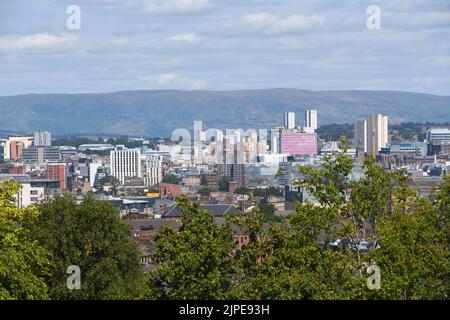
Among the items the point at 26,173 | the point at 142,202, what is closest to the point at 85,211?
the point at 142,202

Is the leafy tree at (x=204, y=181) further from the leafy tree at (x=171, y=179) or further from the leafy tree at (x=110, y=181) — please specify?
the leafy tree at (x=110, y=181)

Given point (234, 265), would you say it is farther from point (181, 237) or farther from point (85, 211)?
point (85, 211)

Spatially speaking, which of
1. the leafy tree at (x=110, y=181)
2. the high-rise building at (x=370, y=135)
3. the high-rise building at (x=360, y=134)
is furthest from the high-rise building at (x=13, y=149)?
the high-rise building at (x=370, y=135)

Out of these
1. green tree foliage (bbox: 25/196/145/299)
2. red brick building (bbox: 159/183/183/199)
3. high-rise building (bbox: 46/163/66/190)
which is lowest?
red brick building (bbox: 159/183/183/199)

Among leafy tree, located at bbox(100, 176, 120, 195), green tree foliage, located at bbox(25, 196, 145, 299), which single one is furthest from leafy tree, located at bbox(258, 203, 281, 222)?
leafy tree, located at bbox(100, 176, 120, 195)

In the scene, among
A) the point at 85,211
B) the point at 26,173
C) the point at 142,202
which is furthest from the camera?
the point at 26,173

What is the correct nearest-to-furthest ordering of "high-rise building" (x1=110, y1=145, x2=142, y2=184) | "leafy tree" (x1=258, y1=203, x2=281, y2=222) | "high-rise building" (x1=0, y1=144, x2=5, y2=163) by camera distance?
"leafy tree" (x1=258, y1=203, x2=281, y2=222) < "high-rise building" (x1=110, y1=145, x2=142, y2=184) < "high-rise building" (x1=0, y1=144, x2=5, y2=163)

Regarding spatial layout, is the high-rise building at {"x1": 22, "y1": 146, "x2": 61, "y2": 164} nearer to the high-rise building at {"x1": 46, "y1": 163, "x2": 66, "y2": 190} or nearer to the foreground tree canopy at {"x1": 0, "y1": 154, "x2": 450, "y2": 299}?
the high-rise building at {"x1": 46, "y1": 163, "x2": 66, "y2": 190}
